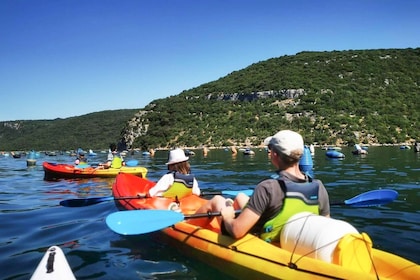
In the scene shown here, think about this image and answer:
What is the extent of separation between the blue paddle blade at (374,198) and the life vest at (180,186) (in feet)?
9.10

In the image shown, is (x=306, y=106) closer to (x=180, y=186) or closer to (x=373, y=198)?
(x=180, y=186)

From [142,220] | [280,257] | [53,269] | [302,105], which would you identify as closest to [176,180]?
[142,220]

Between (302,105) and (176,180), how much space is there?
71.8m

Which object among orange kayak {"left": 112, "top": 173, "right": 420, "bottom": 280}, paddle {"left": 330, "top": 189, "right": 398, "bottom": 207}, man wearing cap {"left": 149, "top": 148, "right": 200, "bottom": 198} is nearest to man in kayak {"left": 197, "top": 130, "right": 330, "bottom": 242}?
orange kayak {"left": 112, "top": 173, "right": 420, "bottom": 280}

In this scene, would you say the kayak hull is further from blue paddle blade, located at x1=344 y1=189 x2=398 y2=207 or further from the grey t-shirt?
the grey t-shirt

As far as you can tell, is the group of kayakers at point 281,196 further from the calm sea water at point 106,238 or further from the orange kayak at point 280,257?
the calm sea water at point 106,238

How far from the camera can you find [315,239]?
157 inches

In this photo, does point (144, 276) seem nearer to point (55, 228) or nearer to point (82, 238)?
point (82, 238)

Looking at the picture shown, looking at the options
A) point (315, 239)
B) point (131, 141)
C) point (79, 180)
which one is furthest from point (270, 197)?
point (131, 141)

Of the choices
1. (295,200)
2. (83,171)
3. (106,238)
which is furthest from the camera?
(83,171)

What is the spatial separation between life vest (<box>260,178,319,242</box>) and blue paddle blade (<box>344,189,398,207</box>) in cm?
223

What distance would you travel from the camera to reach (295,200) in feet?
14.2

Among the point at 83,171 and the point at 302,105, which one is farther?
the point at 302,105

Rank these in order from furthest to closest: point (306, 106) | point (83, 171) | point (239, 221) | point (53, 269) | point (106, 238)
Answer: point (306, 106), point (83, 171), point (106, 238), point (239, 221), point (53, 269)
